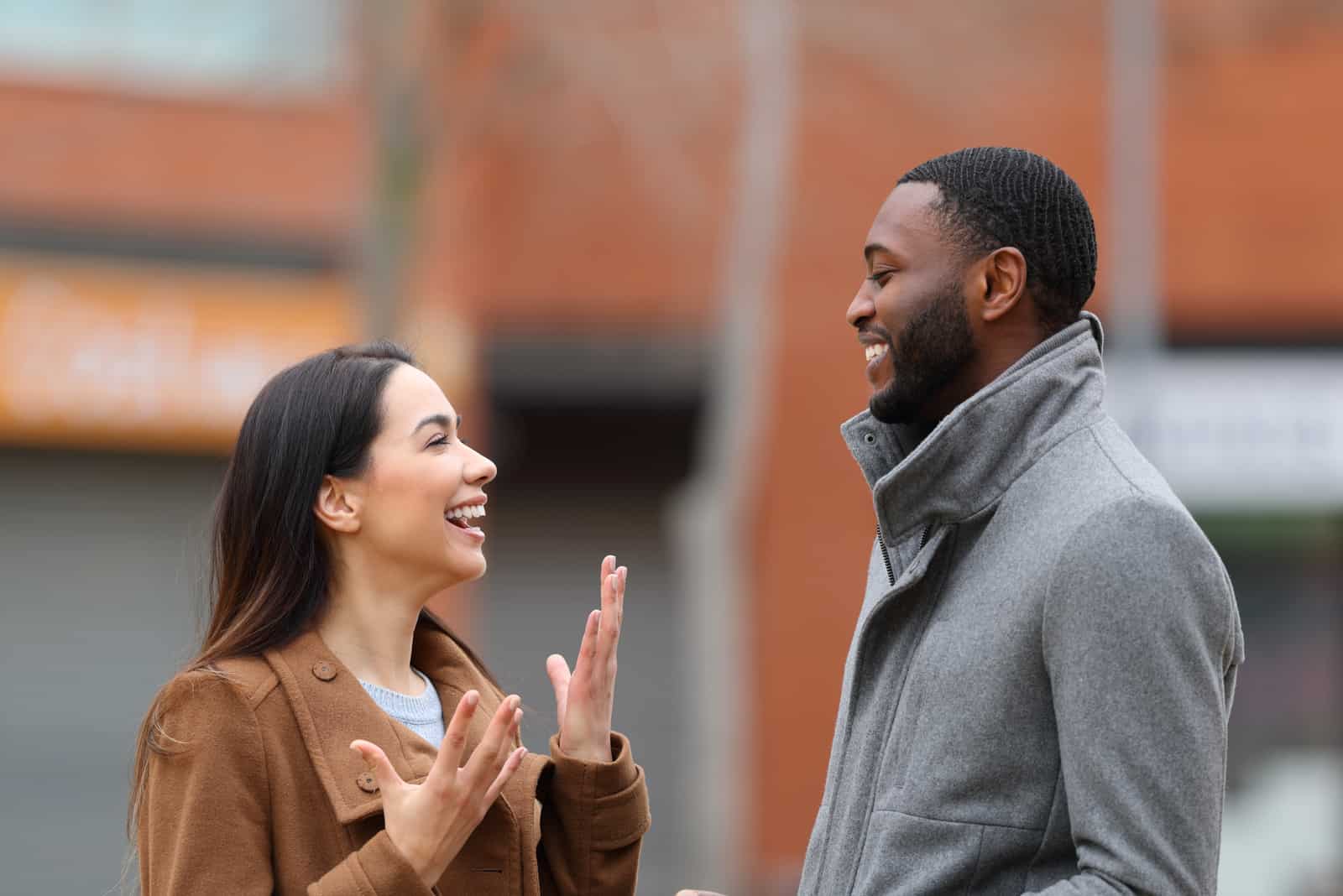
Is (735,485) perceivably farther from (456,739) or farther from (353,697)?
(456,739)

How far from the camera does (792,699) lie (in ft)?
50.5

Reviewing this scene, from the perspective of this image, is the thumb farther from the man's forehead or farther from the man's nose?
the man's forehead

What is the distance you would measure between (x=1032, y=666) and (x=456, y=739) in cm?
83

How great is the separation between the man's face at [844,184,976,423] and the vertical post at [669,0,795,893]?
33.4 ft

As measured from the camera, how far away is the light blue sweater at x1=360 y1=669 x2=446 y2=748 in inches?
120

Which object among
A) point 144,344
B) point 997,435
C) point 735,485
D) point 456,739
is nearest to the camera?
point 997,435

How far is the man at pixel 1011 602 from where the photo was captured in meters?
2.22

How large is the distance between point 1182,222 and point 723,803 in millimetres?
6485

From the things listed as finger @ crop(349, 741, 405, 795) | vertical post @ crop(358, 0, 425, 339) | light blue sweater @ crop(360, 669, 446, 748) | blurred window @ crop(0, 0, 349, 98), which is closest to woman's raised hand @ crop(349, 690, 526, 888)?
finger @ crop(349, 741, 405, 795)

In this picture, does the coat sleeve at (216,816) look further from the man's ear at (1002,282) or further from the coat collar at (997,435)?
the man's ear at (1002,282)

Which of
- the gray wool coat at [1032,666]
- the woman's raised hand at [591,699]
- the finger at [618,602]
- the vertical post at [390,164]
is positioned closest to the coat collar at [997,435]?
the gray wool coat at [1032,666]

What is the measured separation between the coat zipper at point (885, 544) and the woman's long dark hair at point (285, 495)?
0.91m

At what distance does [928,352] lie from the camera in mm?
2557

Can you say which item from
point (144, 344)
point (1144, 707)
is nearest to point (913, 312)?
point (1144, 707)
